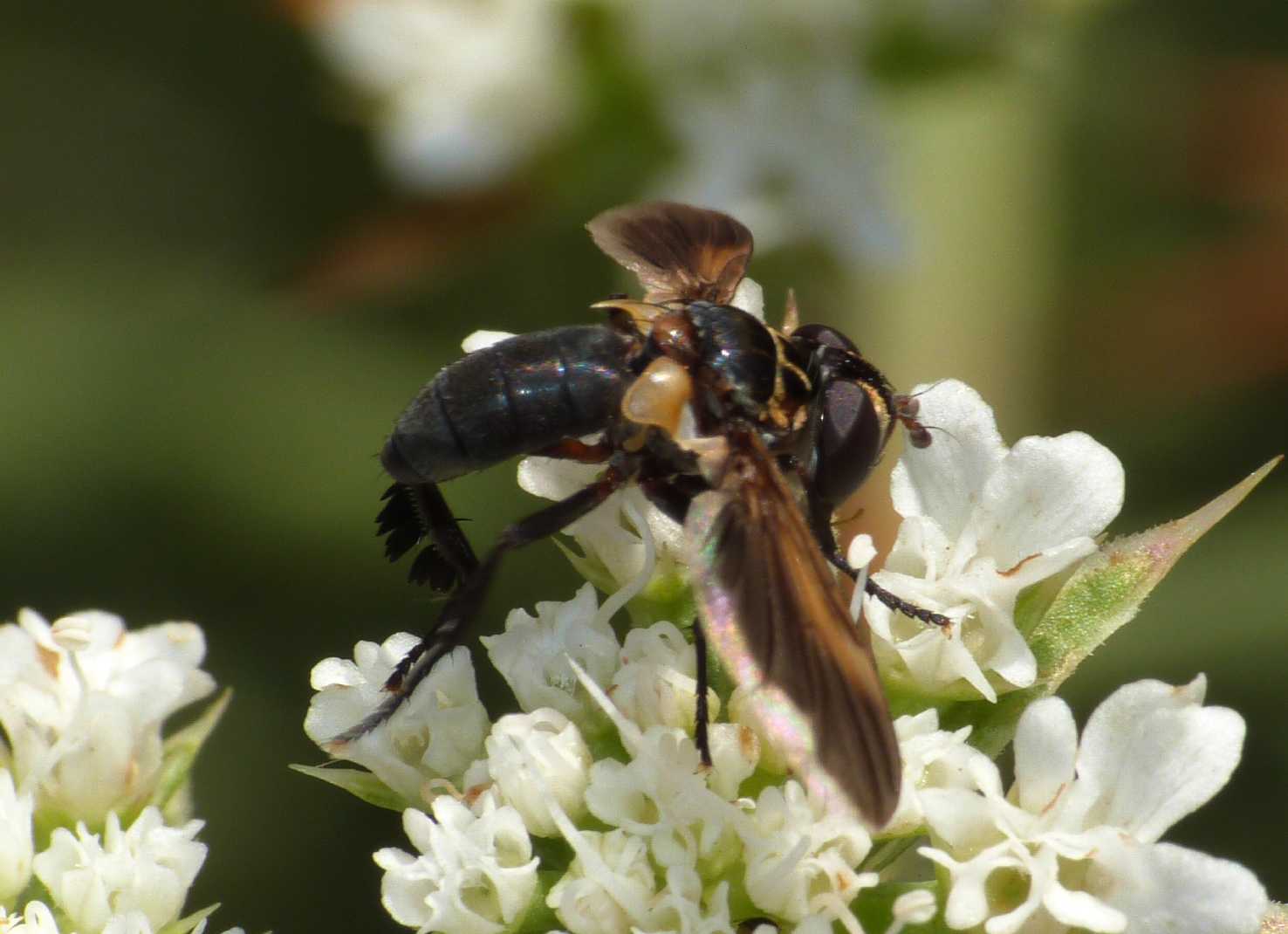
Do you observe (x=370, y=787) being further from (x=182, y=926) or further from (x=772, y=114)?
(x=772, y=114)

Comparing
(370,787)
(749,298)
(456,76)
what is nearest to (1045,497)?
(749,298)

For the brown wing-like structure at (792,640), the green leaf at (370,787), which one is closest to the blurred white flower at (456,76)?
the green leaf at (370,787)

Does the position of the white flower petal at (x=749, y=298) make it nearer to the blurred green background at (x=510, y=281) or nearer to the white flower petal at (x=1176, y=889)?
the blurred green background at (x=510, y=281)

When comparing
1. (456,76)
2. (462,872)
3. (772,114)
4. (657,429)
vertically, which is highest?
(456,76)

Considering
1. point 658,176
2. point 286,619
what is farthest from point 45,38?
point 658,176

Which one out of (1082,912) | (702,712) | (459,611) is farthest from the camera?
(459,611)

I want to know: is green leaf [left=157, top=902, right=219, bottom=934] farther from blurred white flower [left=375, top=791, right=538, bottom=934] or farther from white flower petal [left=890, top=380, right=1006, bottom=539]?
white flower petal [left=890, top=380, right=1006, bottom=539]
